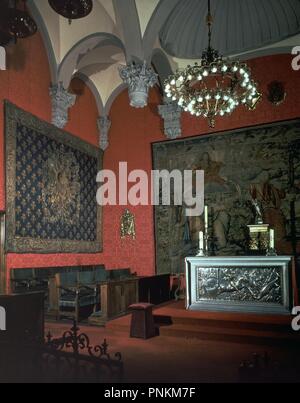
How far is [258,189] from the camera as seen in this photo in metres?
10.6

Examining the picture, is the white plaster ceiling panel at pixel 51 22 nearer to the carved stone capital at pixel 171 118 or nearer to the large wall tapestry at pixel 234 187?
the carved stone capital at pixel 171 118

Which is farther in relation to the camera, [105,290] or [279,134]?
[279,134]

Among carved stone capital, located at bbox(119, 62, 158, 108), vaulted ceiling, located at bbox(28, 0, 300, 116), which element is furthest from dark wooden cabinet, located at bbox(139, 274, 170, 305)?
vaulted ceiling, located at bbox(28, 0, 300, 116)

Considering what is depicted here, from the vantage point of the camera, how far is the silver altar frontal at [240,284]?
7.13 m

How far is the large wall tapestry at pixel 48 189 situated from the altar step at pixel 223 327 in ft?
11.2

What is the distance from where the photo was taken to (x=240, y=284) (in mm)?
7559

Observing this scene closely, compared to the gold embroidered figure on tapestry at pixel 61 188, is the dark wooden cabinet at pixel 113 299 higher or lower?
lower

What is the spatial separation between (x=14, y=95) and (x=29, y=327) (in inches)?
233

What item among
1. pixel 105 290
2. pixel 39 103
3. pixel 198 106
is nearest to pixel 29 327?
pixel 105 290

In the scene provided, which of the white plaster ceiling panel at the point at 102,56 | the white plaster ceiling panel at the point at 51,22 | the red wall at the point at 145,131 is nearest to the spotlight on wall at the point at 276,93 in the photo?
the red wall at the point at 145,131

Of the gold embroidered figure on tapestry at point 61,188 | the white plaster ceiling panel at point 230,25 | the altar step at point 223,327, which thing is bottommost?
the altar step at point 223,327

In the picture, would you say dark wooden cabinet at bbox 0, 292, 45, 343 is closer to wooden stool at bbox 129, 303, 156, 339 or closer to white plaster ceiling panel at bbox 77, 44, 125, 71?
wooden stool at bbox 129, 303, 156, 339

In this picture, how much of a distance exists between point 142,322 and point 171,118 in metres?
7.02

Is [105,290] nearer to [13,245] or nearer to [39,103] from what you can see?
[13,245]
